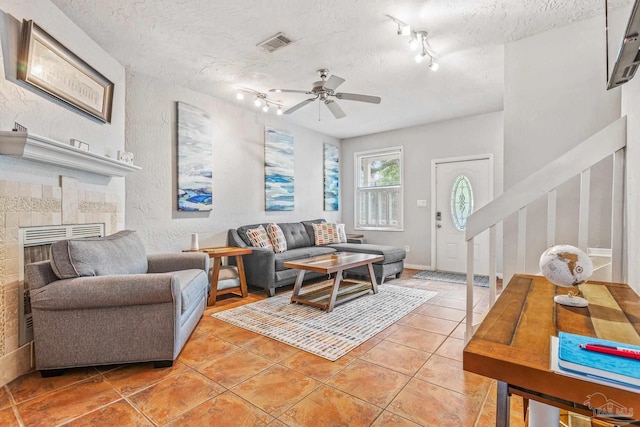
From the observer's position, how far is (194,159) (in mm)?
3939

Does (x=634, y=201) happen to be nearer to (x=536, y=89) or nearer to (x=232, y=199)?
(x=536, y=89)

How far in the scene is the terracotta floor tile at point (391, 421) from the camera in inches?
59.3

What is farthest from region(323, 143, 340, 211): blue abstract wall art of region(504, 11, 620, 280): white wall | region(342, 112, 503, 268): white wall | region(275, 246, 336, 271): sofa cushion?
region(504, 11, 620, 280): white wall

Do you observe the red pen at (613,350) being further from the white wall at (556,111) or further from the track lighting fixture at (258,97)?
the track lighting fixture at (258,97)

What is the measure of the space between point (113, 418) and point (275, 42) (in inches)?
114

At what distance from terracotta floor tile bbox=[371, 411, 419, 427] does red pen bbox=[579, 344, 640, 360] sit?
3.40 ft

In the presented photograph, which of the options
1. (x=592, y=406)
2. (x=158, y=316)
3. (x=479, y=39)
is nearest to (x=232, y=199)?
(x=158, y=316)

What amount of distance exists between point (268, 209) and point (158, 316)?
3.03 meters

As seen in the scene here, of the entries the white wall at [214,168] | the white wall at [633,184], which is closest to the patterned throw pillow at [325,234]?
the white wall at [214,168]

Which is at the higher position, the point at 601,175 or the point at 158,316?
the point at 601,175

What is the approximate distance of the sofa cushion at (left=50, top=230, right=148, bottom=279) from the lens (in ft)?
6.47

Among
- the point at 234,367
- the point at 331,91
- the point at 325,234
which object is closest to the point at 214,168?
the point at 331,91

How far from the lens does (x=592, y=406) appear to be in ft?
2.12

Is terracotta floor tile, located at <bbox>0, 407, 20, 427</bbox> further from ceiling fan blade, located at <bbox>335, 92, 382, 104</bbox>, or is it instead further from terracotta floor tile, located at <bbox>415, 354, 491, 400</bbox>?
ceiling fan blade, located at <bbox>335, 92, 382, 104</bbox>
